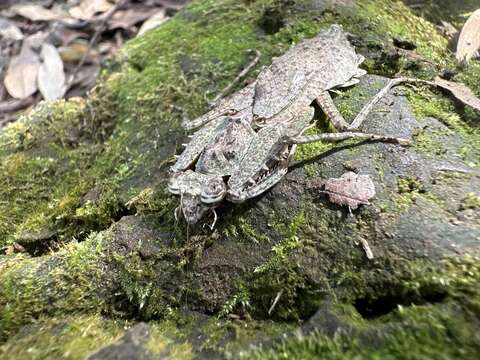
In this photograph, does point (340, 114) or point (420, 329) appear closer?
point (420, 329)

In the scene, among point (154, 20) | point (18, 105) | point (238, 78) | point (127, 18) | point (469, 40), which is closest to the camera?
point (238, 78)

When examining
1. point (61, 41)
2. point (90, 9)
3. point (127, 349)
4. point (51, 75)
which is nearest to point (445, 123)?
point (127, 349)

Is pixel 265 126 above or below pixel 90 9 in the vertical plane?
above

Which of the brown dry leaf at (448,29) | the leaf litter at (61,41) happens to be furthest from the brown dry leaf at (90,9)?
the brown dry leaf at (448,29)

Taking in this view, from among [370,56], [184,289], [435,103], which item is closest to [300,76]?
[370,56]

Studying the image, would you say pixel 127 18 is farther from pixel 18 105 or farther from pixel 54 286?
pixel 54 286
